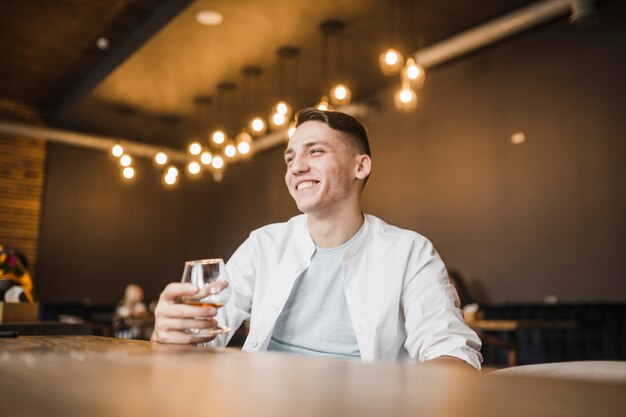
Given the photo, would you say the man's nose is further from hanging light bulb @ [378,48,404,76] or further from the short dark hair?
hanging light bulb @ [378,48,404,76]

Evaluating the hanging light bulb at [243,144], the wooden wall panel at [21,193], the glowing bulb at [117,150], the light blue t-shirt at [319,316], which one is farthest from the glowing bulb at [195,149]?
the light blue t-shirt at [319,316]

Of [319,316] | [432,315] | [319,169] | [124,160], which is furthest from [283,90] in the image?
[432,315]

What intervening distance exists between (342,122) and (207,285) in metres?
0.94

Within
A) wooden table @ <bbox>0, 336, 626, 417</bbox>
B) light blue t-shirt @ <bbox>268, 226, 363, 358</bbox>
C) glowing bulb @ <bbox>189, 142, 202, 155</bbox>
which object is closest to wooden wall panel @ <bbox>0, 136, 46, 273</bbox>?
glowing bulb @ <bbox>189, 142, 202, 155</bbox>

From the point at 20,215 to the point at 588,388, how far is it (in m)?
9.02

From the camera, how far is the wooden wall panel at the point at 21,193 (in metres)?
8.07

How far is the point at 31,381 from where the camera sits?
1.38ft

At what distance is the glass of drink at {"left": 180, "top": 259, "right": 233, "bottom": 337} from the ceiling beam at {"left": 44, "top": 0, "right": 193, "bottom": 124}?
173 inches

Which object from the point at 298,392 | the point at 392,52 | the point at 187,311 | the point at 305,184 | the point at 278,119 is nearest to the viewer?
the point at 298,392

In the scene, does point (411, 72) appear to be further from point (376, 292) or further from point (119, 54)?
point (119, 54)

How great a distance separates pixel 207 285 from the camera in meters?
1.19

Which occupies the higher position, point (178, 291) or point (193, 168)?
point (193, 168)

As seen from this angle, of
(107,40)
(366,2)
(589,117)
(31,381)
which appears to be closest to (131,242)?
(107,40)

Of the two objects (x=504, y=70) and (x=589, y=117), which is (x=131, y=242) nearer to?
(x=504, y=70)
